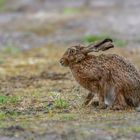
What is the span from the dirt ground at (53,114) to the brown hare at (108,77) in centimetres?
22

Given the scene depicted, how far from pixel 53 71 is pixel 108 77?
6.04 m

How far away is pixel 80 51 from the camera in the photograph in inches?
420

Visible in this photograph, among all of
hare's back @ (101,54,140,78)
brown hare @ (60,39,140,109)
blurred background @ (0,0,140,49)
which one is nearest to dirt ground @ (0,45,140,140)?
brown hare @ (60,39,140,109)

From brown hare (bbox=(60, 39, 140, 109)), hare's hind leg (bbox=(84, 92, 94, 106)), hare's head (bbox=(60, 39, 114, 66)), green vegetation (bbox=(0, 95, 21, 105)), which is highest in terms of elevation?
hare's head (bbox=(60, 39, 114, 66))

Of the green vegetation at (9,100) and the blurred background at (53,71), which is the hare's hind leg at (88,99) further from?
the green vegetation at (9,100)

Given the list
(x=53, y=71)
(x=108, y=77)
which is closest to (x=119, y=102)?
(x=108, y=77)

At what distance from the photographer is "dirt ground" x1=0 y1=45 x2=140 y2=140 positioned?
8742 millimetres

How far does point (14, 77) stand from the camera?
1540 centimetres

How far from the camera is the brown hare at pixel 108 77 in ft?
33.1

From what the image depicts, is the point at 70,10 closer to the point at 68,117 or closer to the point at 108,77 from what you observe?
the point at 108,77

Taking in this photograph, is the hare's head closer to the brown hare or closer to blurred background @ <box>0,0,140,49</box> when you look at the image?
the brown hare

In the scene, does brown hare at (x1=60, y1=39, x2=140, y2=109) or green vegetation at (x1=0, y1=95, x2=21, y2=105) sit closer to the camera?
brown hare at (x1=60, y1=39, x2=140, y2=109)

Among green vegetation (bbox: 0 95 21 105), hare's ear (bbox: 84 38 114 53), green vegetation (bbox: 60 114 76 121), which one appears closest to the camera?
green vegetation (bbox: 60 114 76 121)

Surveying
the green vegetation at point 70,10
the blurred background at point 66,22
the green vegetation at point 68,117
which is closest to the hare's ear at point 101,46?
the green vegetation at point 68,117
